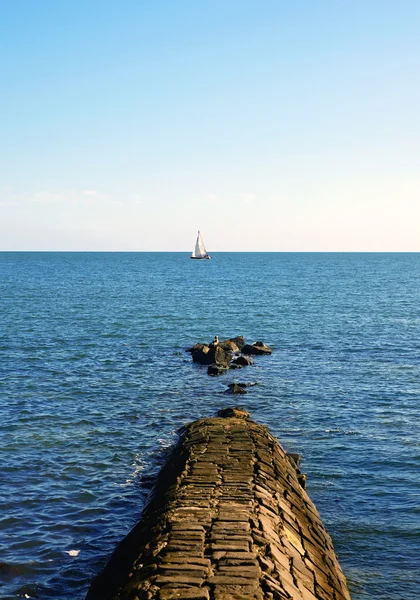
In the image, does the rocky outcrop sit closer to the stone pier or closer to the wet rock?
the wet rock

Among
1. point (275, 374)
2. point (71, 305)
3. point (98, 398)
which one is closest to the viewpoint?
point (98, 398)

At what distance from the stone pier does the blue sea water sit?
152cm

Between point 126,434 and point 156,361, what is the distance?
15.8 metres

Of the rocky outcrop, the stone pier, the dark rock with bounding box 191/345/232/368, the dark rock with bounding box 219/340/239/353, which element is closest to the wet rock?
the rocky outcrop

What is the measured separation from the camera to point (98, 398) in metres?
30.1

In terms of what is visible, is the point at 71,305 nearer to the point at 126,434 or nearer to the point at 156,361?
the point at 156,361

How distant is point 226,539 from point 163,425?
1401cm

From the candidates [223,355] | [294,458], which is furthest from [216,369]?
[294,458]

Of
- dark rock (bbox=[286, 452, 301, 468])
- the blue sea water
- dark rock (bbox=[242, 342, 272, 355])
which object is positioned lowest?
the blue sea water

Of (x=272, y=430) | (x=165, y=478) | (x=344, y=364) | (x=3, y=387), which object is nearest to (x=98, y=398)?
(x=3, y=387)

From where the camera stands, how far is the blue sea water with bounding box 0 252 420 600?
1574 centimetres

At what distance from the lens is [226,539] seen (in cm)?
1209

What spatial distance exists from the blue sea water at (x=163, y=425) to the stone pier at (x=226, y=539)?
152cm

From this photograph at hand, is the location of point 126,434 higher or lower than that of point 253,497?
lower
